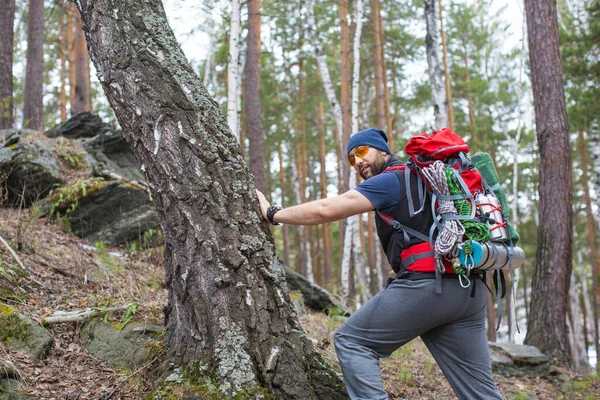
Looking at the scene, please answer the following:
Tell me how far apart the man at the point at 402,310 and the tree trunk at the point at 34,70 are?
11.2 m

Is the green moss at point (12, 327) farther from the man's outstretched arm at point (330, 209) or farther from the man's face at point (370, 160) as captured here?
the man's face at point (370, 160)

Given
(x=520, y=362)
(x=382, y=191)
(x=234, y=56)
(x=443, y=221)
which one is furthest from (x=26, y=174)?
(x=520, y=362)

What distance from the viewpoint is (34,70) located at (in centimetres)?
1211

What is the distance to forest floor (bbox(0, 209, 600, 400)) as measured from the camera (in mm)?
3340

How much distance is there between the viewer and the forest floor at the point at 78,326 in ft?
11.0

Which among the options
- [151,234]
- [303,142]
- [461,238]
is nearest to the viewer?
[461,238]

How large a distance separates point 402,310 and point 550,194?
20.5 feet

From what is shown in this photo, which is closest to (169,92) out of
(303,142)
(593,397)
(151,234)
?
(151,234)

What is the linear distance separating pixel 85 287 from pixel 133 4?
2.94 m

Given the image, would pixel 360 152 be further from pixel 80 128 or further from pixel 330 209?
pixel 80 128

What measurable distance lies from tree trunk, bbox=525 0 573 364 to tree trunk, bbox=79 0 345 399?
5829 millimetres

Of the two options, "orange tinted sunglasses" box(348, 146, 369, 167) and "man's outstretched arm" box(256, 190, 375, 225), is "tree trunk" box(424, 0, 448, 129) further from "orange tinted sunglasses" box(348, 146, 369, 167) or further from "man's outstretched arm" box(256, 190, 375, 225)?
"man's outstretched arm" box(256, 190, 375, 225)

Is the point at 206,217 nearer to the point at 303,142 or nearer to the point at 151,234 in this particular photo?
the point at 151,234

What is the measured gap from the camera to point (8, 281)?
437 centimetres
